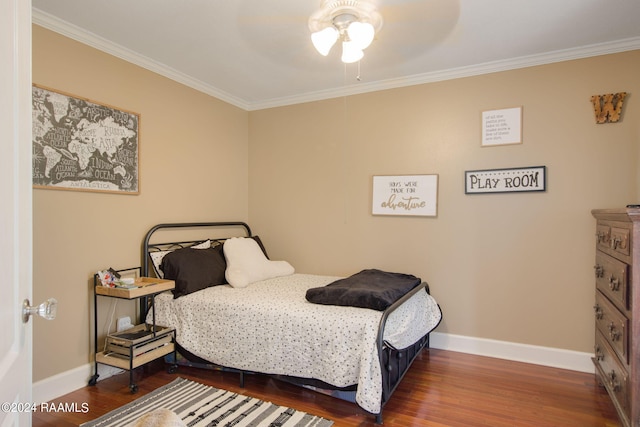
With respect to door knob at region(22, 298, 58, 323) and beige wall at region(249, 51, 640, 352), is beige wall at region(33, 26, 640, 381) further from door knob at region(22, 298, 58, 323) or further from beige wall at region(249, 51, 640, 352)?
door knob at region(22, 298, 58, 323)

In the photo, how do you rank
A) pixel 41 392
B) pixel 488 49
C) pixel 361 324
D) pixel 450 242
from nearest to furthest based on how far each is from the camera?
pixel 361 324
pixel 41 392
pixel 488 49
pixel 450 242

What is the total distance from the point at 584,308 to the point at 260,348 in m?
2.47

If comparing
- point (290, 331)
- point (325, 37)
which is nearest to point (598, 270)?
point (290, 331)

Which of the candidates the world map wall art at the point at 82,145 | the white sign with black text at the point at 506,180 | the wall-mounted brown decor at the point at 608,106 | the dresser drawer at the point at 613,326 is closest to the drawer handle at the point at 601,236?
the dresser drawer at the point at 613,326

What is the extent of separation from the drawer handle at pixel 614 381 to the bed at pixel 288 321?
3.65 feet

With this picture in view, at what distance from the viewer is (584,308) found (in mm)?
2830

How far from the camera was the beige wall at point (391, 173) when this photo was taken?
8.40 feet

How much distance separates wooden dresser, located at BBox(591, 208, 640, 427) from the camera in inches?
69.4

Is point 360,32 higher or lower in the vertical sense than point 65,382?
higher

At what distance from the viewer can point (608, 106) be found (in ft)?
8.93

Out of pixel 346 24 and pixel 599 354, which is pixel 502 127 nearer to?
pixel 346 24

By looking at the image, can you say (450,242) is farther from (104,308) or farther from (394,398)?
→ (104,308)

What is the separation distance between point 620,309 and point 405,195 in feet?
5.86

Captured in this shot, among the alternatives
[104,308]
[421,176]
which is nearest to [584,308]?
[421,176]
